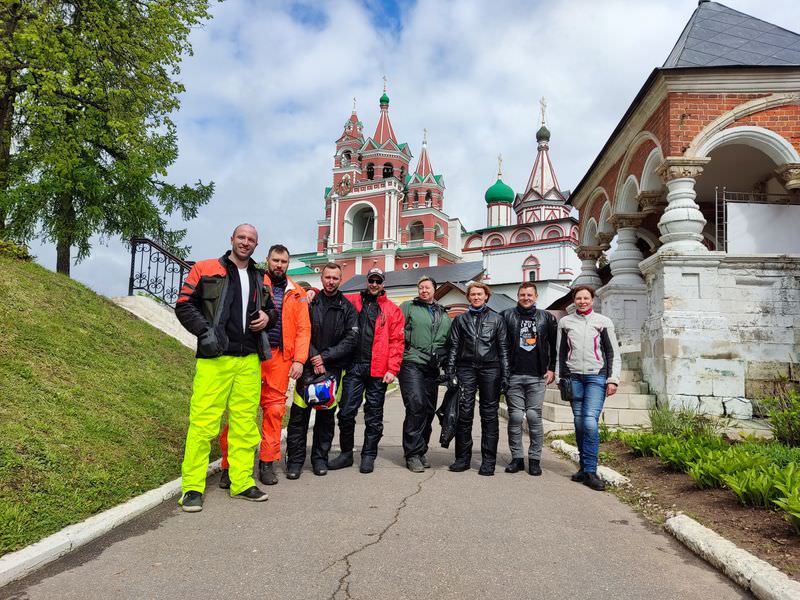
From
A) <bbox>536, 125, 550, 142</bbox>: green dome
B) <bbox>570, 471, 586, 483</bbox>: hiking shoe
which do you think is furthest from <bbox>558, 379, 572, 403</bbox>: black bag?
<bbox>536, 125, 550, 142</bbox>: green dome

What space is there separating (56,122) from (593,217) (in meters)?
12.9

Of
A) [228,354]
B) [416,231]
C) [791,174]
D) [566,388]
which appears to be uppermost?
A: [416,231]

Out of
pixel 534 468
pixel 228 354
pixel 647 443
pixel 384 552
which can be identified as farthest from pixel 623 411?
pixel 228 354

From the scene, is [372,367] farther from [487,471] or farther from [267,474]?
[487,471]

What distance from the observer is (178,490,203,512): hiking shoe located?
4020mm

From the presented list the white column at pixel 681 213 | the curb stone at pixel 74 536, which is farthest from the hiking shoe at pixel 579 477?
the white column at pixel 681 213

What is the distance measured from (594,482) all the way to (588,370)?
1.02m

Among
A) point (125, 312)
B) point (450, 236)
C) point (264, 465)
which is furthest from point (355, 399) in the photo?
point (450, 236)

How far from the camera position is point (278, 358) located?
491 centimetres

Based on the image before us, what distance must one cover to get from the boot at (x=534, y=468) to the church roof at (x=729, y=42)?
685cm

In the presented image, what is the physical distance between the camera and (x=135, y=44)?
13898 millimetres

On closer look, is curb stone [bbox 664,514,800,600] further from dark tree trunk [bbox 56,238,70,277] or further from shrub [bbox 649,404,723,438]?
dark tree trunk [bbox 56,238,70,277]

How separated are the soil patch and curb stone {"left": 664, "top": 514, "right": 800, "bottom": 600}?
11 cm

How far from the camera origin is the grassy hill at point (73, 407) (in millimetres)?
3594
